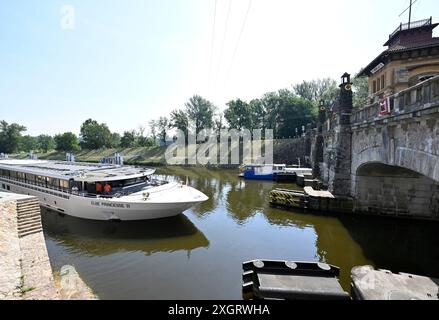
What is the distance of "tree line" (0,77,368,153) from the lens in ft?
209

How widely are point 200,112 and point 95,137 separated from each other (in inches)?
1606

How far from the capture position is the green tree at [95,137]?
8944 cm

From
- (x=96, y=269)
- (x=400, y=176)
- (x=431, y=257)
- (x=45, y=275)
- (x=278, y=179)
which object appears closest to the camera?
(x=45, y=275)

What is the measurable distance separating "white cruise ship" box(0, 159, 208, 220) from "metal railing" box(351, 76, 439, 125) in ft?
37.7

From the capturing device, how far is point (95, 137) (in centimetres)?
8962

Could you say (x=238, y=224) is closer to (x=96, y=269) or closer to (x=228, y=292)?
(x=228, y=292)

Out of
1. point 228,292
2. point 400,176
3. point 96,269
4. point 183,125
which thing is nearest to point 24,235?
point 96,269

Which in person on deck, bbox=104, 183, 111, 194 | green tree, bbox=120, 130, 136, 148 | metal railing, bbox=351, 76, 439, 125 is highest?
green tree, bbox=120, 130, 136, 148

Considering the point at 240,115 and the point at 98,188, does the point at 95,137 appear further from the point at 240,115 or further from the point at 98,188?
the point at 98,188

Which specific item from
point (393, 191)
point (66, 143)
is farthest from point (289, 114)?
point (66, 143)

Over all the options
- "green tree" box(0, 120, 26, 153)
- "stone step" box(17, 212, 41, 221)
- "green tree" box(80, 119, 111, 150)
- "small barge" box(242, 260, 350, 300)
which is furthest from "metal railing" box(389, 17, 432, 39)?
"green tree" box(0, 120, 26, 153)

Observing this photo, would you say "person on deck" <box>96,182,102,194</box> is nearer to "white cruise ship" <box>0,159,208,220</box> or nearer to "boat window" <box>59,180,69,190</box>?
"white cruise ship" <box>0,159,208,220</box>
